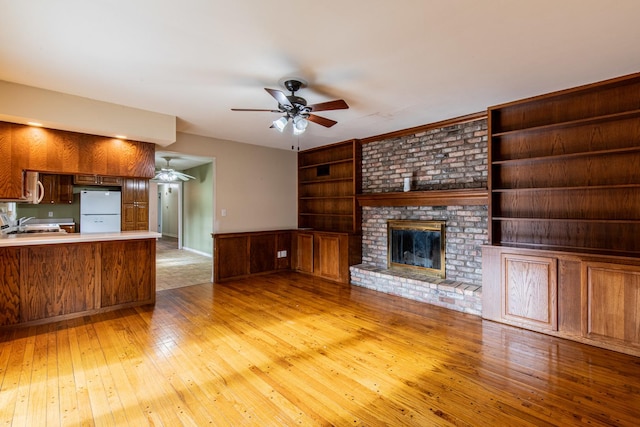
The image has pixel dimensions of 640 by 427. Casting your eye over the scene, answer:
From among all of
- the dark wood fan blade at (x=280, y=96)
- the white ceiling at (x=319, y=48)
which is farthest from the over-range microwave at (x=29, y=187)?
the dark wood fan blade at (x=280, y=96)

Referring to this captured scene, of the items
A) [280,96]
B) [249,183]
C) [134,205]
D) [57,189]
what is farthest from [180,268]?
[280,96]

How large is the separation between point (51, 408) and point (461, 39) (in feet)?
12.5

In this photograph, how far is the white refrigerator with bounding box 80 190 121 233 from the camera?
253 inches

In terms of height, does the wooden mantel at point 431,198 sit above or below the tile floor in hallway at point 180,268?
above

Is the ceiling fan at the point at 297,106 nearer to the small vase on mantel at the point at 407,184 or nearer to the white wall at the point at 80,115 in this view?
the white wall at the point at 80,115

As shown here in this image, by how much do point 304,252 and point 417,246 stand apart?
7.40 feet

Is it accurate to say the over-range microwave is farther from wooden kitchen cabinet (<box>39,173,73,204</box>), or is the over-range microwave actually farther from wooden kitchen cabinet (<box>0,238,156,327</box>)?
wooden kitchen cabinet (<box>39,173,73,204</box>)

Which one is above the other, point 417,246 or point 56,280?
point 417,246

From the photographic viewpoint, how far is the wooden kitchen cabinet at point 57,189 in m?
6.11

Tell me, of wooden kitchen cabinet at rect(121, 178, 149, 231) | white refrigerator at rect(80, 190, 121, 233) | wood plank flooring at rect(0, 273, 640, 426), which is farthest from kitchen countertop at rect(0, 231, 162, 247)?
wooden kitchen cabinet at rect(121, 178, 149, 231)

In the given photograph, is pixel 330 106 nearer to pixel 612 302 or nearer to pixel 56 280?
pixel 612 302

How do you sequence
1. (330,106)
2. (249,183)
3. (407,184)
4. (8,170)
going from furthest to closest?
(249,183) < (407,184) < (8,170) < (330,106)

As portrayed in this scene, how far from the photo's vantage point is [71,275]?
361cm

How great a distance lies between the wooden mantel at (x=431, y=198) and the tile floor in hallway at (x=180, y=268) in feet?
10.6
